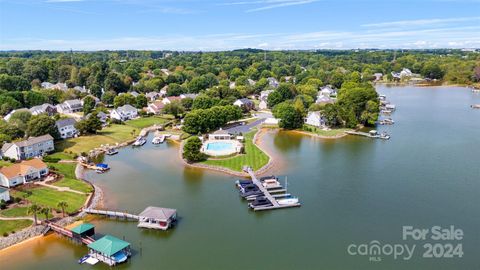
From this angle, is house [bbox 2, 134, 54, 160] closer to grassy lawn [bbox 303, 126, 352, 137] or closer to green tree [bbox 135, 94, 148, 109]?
green tree [bbox 135, 94, 148, 109]

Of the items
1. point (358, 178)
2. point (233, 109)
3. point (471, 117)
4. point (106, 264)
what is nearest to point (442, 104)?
point (471, 117)

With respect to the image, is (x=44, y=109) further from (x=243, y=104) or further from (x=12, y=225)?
(x=12, y=225)

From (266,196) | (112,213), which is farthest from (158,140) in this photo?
(266,196)

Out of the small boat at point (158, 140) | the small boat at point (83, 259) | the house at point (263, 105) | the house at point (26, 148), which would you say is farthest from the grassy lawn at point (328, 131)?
the small boat at point (83, 259)

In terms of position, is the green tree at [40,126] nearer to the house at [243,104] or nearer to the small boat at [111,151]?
the small boat at [111,151]

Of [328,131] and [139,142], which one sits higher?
[328,131]

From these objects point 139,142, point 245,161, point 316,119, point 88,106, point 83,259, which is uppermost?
point 88,106
